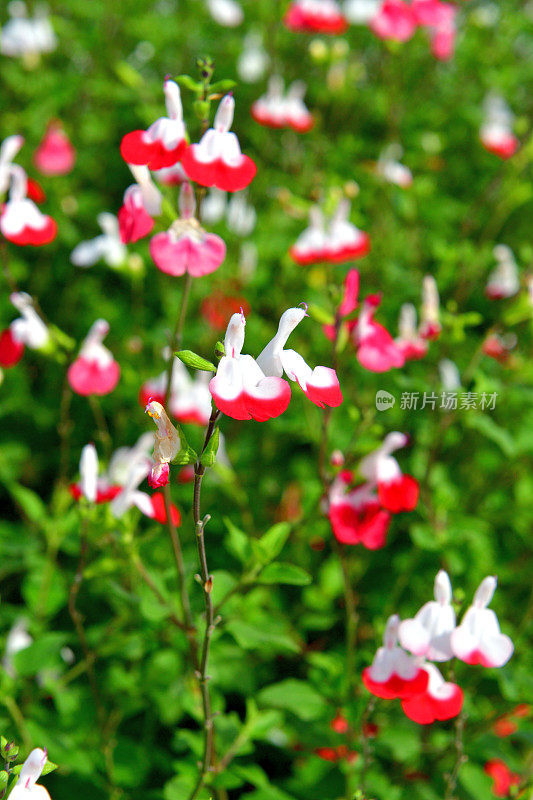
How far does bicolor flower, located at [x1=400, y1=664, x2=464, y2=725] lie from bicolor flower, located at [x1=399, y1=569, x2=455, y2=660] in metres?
0.08

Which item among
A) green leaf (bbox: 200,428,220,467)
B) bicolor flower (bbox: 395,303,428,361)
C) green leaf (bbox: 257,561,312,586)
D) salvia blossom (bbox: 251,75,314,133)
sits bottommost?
green leaf (bbox: 257,561,312,586)

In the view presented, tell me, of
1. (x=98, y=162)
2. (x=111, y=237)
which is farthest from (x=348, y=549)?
(x=98, y=162)

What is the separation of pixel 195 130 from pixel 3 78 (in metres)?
1.01

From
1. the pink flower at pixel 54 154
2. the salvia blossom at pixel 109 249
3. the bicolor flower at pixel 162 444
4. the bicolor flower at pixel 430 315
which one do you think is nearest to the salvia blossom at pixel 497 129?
the bicolor flower at pixel 430 315

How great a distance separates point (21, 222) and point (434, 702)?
1317mm

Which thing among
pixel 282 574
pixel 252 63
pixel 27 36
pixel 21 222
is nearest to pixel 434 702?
pixel 282 574

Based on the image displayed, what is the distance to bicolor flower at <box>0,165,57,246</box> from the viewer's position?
1.63 meters

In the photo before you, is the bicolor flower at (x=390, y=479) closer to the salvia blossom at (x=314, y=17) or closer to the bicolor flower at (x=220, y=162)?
the bicolor flower at (x=220, y=162)

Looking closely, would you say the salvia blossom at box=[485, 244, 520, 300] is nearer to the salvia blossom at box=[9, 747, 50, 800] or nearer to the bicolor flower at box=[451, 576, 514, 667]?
the bicolor flower at box=[451, 576, 514, 667]

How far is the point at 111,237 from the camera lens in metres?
2.31

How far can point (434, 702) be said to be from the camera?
126 cm

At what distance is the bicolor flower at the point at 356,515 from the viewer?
1.52m

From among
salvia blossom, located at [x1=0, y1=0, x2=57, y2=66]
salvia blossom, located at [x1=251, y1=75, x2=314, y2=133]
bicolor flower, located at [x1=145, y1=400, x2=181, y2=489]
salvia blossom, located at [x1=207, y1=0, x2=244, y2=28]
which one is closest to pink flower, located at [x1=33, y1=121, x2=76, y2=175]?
salvia blossom, located at [x1=0, y1=0, x2=57, y2=66]

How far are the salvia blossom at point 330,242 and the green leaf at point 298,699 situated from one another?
47.6 inches
